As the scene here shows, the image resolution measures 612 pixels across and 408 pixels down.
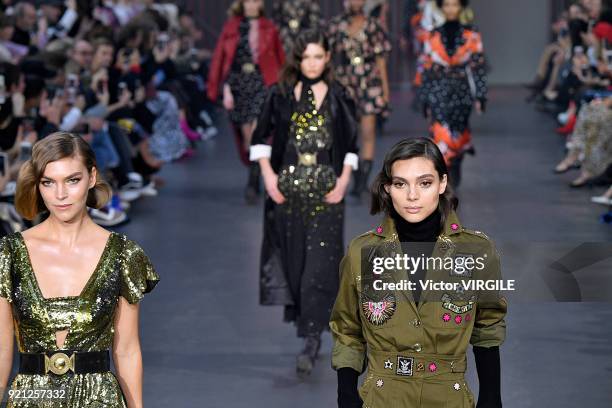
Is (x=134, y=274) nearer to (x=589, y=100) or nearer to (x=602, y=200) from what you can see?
(x=602, y=200)

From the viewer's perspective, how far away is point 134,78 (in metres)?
11.2

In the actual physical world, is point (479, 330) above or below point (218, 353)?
above

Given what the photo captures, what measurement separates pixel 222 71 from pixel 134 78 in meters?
0.71

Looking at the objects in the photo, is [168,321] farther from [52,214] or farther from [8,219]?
[52,214]

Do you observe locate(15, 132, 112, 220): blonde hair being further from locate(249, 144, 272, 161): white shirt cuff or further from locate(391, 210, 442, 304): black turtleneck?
locate(249, 144, 272, 161): white shirt cuff

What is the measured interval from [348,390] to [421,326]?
0.23 m

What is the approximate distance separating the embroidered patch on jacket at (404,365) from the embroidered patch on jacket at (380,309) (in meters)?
0.10

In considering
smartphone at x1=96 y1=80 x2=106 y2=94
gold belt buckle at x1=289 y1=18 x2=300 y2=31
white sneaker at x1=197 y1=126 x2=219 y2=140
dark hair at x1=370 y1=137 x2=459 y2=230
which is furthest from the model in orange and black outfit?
dark hair at x1=370 y1=137 x2=459 y2=230

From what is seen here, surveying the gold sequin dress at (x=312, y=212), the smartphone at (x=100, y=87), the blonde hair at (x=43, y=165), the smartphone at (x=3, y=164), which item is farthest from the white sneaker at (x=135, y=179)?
the blonde hair at (x=43, y=165)

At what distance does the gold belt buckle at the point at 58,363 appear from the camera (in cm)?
334

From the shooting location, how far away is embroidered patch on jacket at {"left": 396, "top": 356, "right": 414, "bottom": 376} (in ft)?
10.8

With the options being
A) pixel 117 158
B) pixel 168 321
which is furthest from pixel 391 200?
pixel 117 158

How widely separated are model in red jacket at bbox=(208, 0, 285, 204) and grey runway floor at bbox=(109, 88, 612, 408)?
0.63 m


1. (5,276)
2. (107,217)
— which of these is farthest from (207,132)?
(5,276)
